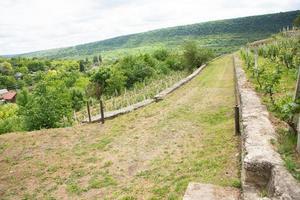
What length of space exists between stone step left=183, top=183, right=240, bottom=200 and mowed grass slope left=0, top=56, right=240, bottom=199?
1.10ft

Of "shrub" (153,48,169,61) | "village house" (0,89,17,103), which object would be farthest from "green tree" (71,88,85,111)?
"village house" (0,89,17,103)

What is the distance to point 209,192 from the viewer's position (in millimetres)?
5781

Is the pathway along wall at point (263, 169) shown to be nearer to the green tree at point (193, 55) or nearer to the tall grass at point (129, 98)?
the tall grass at point (129, 98)

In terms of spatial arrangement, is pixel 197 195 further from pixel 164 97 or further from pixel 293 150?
pixel 164 97

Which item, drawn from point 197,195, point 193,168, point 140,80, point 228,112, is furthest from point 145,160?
point 140,80

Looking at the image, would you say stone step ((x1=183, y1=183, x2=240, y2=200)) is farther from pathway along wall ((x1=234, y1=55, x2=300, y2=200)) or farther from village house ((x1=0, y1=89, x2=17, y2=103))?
village house ((x1=0, y1=89, x2=17, y2=103))

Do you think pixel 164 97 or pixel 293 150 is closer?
pixel 293 150

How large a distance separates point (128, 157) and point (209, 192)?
3.84 metres

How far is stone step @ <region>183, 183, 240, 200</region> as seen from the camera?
5613 mm

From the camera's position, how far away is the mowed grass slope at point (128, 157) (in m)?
7.14

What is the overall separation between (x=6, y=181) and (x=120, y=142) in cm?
381

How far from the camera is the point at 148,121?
12.9 metres

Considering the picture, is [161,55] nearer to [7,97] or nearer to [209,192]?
[7,97]

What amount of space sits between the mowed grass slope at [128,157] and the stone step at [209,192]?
34cm
